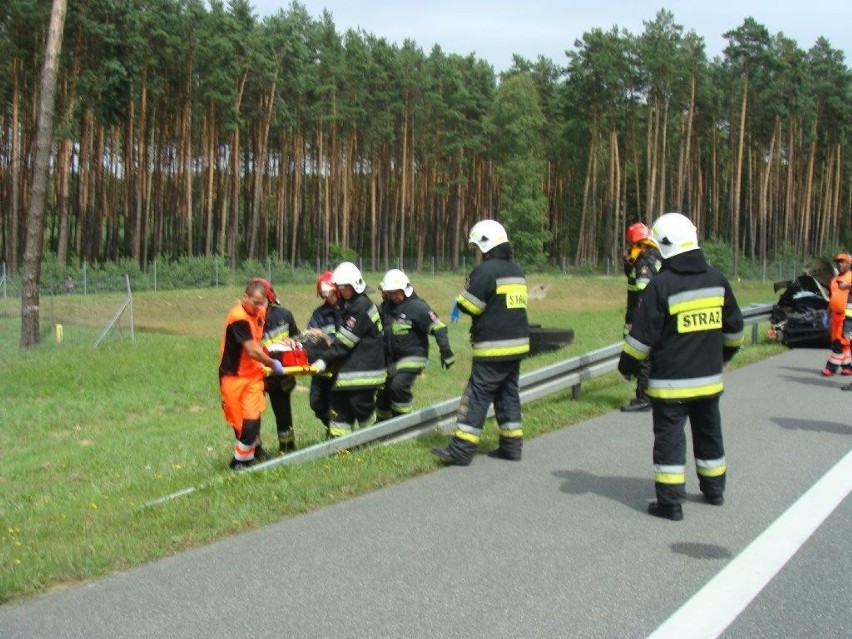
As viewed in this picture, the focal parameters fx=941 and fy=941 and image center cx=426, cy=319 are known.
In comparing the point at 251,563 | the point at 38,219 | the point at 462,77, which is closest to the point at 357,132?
the point at 462,77

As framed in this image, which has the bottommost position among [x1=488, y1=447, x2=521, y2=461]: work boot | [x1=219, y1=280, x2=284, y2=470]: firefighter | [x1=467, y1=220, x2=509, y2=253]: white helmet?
[x1=488, y1=447, x2=521, y2=461]: work boot

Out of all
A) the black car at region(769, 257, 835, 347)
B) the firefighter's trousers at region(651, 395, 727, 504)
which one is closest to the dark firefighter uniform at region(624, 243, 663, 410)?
the firefighter's trousers at region(651, 395, 727, 504)

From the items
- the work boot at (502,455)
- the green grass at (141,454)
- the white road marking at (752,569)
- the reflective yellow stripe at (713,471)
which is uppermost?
the reflective yellow stripe at (713,471)

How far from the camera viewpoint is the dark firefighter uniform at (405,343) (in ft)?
30.7

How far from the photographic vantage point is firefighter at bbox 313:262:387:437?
324 inches

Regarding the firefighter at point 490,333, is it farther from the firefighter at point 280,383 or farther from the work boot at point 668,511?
the firefighter at point 280,383

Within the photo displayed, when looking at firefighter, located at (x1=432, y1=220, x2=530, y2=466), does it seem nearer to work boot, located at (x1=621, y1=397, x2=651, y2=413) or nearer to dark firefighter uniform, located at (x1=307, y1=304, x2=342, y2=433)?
dark firefighter uniform, located at (x1=307, y1=304, x2=342, y2=433)

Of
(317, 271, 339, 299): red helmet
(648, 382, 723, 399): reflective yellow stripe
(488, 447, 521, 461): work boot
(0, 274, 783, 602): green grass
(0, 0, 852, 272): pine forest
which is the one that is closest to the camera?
(0, 274, 783, 602): green grass

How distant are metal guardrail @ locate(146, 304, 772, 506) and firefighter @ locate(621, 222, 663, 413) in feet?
2.20

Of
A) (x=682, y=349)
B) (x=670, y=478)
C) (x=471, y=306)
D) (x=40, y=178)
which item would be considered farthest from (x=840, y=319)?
(x=40, y=178)

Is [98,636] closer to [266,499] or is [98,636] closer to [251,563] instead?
[251,563]

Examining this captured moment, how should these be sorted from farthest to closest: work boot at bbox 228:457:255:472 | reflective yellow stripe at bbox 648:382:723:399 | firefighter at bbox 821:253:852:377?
firefighter at bbox 821:253:852:377 < work boot at bbox 228:457:255:472 < reflective yellow stripe at bbox 648:382:723:399

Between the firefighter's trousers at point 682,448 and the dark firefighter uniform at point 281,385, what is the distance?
3.69 m

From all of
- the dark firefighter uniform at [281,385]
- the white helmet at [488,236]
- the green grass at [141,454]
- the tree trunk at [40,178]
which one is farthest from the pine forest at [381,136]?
the white helmet at [488,236]
